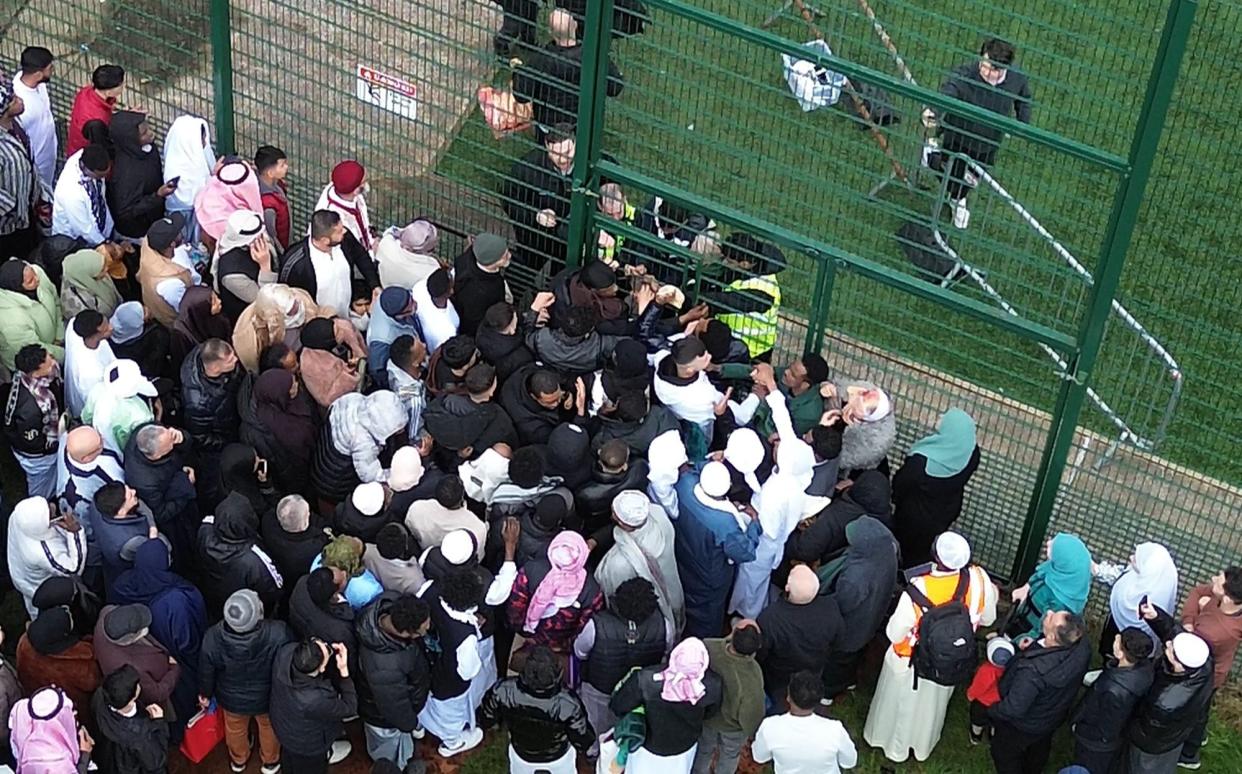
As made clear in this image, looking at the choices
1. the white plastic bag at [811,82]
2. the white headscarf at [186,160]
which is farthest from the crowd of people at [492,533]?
the white plastic bag at [811,82]

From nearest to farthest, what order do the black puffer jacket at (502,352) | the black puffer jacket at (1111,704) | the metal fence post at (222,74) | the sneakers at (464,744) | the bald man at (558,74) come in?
the black puffer jacket at (1111,704) < the sneakers at (464,744) < the black puffer jacket at (502,352) < the bald man at (558,74) < the metal fence post at (222,74)

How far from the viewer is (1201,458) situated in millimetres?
11094

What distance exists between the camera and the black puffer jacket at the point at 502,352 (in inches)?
402

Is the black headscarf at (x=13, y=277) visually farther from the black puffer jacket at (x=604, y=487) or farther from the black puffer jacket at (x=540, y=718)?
the black puffer jacket at (x=540, y=718)

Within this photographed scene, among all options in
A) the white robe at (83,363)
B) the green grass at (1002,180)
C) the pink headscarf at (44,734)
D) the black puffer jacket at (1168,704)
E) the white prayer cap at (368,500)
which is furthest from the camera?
the green grass at (1002,180)

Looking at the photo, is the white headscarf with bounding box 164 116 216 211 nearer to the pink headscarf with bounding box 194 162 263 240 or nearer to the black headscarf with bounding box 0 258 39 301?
the pink headscarf with bounding box 194 162 263 240

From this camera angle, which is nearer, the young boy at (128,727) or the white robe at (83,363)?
the young boy at (128,727)

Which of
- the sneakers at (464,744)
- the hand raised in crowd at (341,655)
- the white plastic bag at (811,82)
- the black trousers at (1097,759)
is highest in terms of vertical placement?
the white plastic bag at (811,82)

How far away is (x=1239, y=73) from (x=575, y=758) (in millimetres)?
8652

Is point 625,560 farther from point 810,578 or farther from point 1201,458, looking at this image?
point 1201,458

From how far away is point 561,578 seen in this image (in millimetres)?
9078

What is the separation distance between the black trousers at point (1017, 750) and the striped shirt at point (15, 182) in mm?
7028

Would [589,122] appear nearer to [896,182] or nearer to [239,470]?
[896,182]

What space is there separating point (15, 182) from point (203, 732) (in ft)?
13.5
